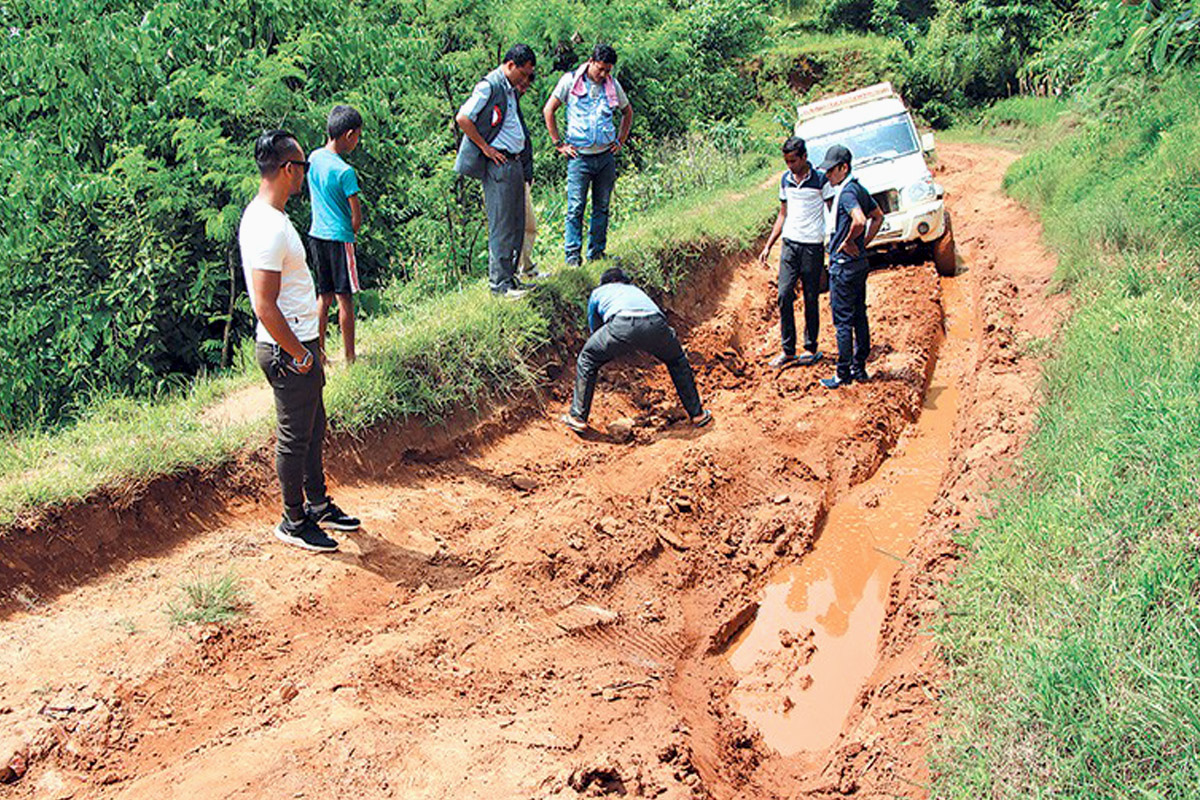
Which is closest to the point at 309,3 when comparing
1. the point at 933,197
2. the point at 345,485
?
the point at 345,485

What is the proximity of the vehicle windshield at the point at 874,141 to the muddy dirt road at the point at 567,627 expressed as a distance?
14.6 ft

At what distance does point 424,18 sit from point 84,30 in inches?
219

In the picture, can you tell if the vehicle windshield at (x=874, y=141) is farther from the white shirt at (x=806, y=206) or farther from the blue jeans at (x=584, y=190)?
the blue jeans at (x=584, y=190)

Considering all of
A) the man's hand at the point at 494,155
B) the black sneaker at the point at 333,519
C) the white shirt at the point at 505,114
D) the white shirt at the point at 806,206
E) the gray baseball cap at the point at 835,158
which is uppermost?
the white shirt at the point at 505,114

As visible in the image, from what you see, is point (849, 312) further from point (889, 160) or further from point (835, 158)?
point (889, 160)

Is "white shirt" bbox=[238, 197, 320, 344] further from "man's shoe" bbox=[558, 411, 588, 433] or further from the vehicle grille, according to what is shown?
the vehicle grille

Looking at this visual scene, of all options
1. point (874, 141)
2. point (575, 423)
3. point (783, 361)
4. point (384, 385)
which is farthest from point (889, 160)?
point (384, 385)

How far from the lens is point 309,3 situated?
922 cm

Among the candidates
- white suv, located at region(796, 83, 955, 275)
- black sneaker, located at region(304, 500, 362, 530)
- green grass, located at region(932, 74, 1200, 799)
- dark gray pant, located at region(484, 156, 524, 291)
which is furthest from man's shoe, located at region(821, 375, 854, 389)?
black sneaker, located at region(304, 500, 362, 530)

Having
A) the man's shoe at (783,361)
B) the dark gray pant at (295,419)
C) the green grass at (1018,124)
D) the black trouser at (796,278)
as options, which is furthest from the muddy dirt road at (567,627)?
the green grass at (1018,124)

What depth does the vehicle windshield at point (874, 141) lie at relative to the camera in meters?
11.9

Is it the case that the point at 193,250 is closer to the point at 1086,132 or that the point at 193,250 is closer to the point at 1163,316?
the point at 1163,316

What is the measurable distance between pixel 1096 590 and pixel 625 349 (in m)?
4.12

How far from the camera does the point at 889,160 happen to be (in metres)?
11.9
